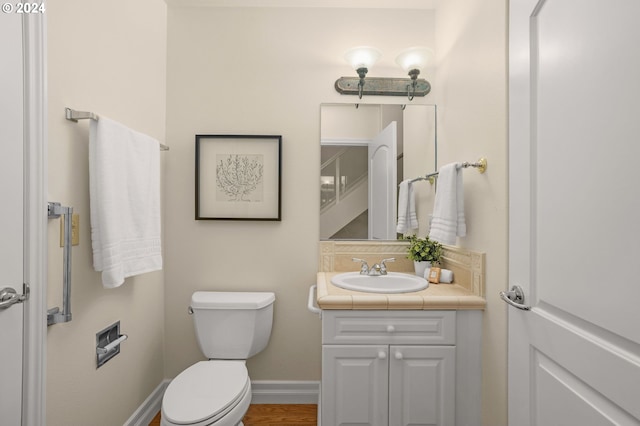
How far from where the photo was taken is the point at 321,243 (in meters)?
2.04

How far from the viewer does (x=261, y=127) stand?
6.71ft

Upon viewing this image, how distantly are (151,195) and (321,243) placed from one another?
0.99 meters

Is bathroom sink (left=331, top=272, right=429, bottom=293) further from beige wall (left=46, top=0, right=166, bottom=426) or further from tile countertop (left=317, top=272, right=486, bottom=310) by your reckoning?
beige wall (left=46, top=0, right=166, bottom=426)

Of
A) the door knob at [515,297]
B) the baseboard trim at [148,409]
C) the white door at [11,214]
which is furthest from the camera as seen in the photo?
the baseboard trim at [148,409]

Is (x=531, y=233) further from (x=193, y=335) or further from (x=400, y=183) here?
(x=193, y=335)

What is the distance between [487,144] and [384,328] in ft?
3.00

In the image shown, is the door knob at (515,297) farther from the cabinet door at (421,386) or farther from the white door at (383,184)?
the white door at (383,184)

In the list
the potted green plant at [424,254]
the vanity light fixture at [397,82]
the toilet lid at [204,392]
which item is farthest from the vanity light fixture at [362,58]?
the toilet lid at [204,392]

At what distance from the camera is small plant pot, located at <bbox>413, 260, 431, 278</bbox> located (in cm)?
185

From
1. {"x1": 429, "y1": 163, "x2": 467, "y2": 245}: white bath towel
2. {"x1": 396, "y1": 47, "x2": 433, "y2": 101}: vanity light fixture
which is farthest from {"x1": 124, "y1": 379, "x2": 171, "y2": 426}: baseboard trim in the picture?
{"x1": 396, "y1": 47, "x2": 433, "y2": 101}: vanity light fixture

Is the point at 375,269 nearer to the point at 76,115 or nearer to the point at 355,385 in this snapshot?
the point at 355,385

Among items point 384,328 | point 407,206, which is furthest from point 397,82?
point 384,328

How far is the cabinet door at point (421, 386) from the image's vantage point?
1428mm

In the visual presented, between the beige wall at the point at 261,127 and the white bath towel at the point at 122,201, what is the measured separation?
426 millimetres
